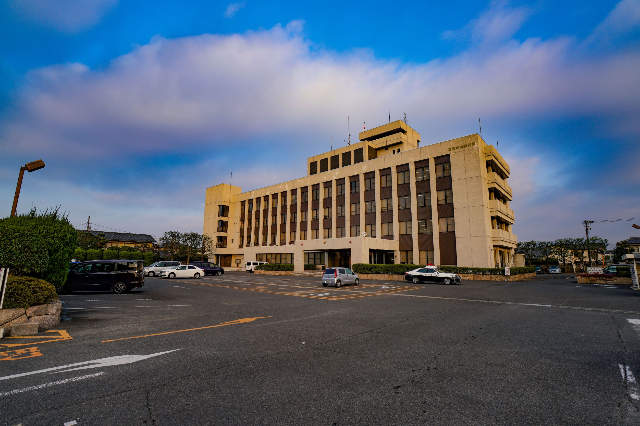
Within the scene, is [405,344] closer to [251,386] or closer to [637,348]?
[251,386]

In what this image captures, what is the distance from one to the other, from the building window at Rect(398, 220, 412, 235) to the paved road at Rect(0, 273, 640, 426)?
33.7 metres

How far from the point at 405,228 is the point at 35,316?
4042 cm

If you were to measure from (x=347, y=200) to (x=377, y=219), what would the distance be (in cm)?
680

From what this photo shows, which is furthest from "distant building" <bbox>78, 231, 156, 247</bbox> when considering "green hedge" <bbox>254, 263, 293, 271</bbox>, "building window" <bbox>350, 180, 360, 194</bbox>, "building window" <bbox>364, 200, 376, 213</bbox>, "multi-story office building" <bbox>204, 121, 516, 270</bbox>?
"building window" <bbox>364, 200, 376, 213</bbox>

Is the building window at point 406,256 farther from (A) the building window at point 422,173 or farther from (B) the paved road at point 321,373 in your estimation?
(B) the paved road at point 321,373

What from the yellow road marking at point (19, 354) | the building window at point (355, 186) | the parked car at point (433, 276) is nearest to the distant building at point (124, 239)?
the building window at point (355, 186)

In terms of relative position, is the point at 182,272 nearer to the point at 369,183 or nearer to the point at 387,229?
the point at 387,229

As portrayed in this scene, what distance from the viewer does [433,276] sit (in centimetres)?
2936

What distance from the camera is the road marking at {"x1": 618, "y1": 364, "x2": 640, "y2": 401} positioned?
4.56 metres

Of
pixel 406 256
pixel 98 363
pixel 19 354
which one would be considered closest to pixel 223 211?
pixel 406 256

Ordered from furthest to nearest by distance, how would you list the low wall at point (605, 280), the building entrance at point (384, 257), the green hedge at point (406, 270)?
1. the building entrance at point (384, 257)
2. the green hedge at point (406, 270)
3. the low wall at point (605, 280)

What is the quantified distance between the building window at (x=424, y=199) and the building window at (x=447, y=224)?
8.94ft

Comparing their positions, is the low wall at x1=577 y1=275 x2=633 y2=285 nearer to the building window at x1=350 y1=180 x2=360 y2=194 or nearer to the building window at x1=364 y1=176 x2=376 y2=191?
the building window at x1=364 y1=176 x2=376 y2=191

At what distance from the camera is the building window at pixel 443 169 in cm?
4116
